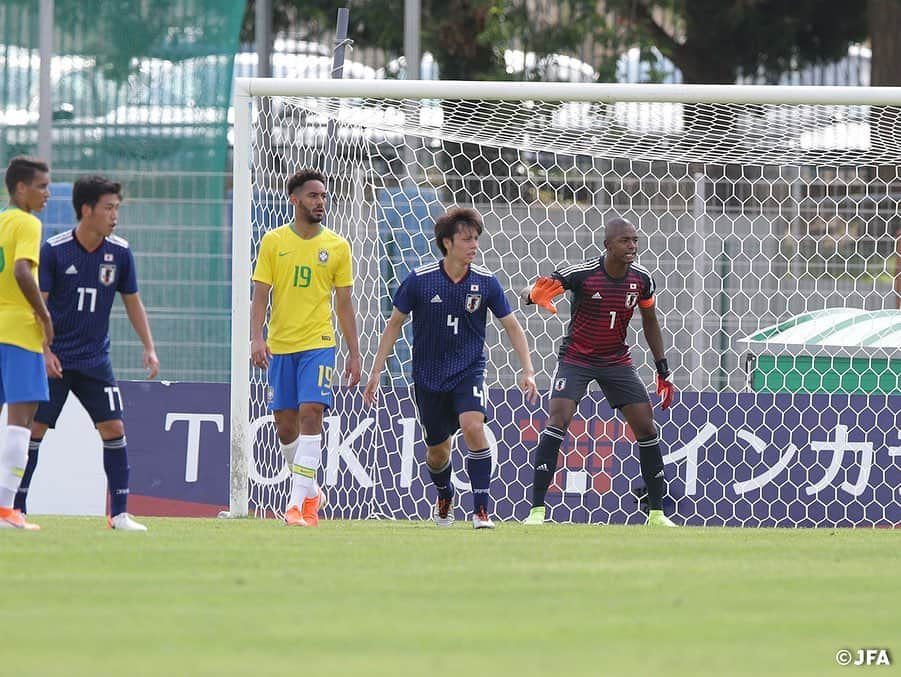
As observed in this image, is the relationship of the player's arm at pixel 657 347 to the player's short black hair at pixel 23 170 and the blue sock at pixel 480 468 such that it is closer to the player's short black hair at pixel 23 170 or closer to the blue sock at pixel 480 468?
the blue sock at pixel 480 468

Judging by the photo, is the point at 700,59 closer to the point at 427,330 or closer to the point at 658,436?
the point at 658,436

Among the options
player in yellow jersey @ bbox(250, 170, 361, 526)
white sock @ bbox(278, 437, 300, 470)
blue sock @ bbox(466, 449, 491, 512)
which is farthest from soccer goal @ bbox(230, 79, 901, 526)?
blue sock @ bbox(466, 449, 491, 512)

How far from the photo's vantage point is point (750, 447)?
1123cm

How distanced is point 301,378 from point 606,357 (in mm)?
2043

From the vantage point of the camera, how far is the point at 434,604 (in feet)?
18.6

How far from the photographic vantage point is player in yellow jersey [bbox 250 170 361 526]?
9328 mm

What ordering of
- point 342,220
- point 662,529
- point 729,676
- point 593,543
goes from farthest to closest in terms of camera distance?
point 342,220
point 662,529
point 593,543
point 729,676

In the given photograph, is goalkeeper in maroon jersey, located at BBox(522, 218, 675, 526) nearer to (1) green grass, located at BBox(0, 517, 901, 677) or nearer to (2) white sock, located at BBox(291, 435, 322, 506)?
(2) white sock, located at BBox(291, 435, 322, 506)

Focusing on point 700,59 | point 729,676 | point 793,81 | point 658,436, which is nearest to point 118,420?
point 658,436

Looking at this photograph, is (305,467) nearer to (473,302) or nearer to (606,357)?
(473,302)

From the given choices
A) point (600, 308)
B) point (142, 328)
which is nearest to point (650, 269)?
point (600, 308)

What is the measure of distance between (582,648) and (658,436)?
256 inches

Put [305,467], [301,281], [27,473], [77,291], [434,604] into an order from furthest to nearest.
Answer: [301,281] < [305,467] < [27,473] < [77,291] < [434,604]

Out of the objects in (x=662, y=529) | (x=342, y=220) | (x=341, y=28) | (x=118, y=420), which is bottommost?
(x=662, y=529)
